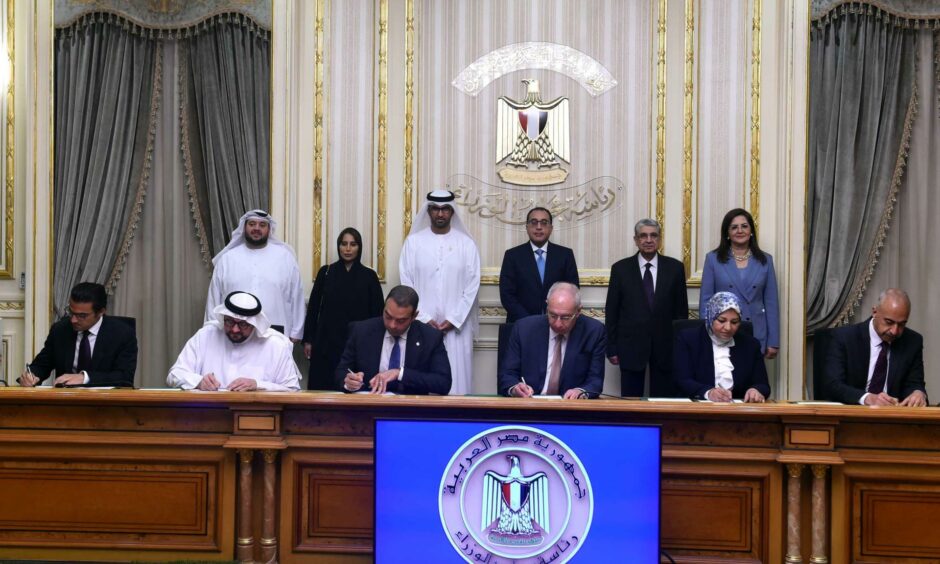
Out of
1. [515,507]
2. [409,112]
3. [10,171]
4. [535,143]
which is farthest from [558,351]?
[10,171]

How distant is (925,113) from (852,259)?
1.10m

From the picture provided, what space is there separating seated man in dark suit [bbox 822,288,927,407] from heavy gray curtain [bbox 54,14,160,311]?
486cm

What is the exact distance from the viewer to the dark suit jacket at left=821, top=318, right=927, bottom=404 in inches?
194

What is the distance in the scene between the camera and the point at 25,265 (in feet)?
23.9

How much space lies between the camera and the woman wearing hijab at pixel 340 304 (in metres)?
6.62

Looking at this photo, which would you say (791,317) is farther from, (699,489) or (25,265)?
(25,265)

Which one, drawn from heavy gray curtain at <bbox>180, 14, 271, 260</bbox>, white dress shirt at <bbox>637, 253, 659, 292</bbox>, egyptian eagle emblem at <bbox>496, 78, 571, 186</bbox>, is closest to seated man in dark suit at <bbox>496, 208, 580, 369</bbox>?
white dress shirt at <bbox>637, 253, 659, 292</bbox>

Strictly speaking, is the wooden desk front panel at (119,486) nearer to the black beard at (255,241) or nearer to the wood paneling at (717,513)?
the wood paneling at (717,513)

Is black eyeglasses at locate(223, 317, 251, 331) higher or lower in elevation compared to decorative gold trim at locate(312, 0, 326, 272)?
lower

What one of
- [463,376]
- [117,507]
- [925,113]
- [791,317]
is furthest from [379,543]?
[925,113]

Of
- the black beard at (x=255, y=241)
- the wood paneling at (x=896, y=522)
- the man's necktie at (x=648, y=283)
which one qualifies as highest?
the black beard at (x=255, y=241)

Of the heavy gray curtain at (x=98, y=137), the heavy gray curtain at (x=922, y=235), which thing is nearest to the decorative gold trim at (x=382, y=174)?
the heavy gray curtain at (x=98, y=137)

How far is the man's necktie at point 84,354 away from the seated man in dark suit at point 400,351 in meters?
1.34

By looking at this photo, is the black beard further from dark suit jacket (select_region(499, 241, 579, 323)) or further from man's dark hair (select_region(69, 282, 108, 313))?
dark suit jacket (select_region(499, 241, 579, 323))
